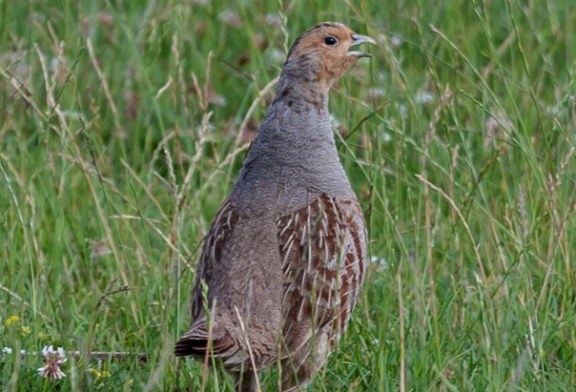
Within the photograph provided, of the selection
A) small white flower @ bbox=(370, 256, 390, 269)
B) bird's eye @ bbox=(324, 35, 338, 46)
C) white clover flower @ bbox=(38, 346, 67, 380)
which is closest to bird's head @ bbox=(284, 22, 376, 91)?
bird's eye @ bbox=(324, 35, 338, 46)

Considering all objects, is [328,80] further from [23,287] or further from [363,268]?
[23,287]

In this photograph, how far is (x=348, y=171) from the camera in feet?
21.0

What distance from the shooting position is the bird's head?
4.71 meters

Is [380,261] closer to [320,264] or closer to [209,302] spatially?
[320,264]

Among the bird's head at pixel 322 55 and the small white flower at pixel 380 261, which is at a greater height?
the bird's head at pixel 322 55

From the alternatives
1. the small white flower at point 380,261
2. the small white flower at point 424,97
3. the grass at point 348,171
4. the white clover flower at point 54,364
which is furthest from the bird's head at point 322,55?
the small white flower at point 424,97

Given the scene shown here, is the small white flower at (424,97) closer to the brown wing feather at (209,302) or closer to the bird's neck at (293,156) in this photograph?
the bird's neck at (293,156)

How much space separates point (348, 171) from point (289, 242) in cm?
201

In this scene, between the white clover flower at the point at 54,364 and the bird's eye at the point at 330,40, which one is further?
the bird's eye at the point at 330,40

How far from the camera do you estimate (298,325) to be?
4.30 meters

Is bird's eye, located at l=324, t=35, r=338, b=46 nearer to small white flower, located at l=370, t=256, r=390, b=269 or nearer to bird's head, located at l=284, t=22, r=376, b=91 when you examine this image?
bird's head, located at l=284, t=22, r=376, b=91

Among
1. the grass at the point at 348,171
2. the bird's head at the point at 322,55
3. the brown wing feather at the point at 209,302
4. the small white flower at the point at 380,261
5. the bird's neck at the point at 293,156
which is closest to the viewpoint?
the brown wing feather at the point at 209,302

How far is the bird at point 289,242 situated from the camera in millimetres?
4207

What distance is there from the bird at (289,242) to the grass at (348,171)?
0.14 metres
